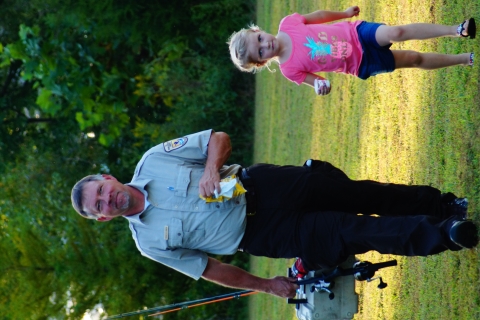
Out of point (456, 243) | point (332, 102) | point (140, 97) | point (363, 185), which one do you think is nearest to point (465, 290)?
point (456, 243)

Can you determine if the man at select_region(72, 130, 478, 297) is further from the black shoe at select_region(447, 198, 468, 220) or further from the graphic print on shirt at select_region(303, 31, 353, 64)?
the graphic print on shirt at select_region(303, 31, 353, 64)

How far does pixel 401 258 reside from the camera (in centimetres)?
582

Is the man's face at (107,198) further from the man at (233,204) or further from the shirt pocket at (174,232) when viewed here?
the shirt pocket at (174,232)

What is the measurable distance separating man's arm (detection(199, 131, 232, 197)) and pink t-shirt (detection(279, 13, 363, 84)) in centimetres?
103

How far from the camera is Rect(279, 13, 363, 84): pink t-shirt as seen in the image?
5.14m

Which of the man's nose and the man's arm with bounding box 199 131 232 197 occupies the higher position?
the man's arm with bounding box 199 131 232 197

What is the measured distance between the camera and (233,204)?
458 centimetres

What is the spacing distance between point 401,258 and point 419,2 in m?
2.51

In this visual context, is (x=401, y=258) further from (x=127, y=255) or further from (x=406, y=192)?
(x=127, y=255)

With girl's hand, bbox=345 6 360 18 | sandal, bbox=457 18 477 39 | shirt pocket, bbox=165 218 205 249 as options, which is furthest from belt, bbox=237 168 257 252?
sandal, bbox=457 18 477 39

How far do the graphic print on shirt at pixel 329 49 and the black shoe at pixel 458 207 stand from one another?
149 cm

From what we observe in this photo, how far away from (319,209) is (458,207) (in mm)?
1025

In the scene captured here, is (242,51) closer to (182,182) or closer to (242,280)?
(182,182)

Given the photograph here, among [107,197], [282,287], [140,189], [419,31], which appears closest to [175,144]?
[140,189]
